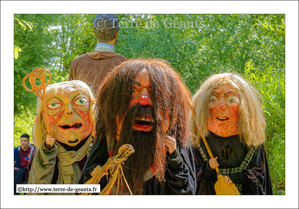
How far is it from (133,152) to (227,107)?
91 centimetres

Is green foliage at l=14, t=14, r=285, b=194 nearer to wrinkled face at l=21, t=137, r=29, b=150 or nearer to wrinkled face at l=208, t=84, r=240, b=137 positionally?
wrinkled face at l=21, t=137, r=29, b=150

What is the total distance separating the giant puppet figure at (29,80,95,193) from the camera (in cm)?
340

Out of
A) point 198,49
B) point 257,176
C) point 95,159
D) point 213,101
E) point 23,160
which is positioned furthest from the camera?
point 198,49

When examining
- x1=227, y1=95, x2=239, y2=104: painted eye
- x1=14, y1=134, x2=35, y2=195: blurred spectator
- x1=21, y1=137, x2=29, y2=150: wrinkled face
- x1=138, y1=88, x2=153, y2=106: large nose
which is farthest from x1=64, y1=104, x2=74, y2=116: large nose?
x1=227, y1=95, x2=239, y2=104: painted eye

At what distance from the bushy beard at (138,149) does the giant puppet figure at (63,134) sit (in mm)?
566

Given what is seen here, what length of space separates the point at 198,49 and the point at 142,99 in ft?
4.94

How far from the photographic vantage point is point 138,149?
303 centimetres

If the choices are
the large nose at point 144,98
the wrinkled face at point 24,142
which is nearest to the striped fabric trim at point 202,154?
the large nose at point 144,98

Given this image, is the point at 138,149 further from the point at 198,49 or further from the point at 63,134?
the point at 198,49

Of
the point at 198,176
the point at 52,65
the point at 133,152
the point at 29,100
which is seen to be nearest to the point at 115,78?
the point at 133,152

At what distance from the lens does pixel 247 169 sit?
3.39 metres

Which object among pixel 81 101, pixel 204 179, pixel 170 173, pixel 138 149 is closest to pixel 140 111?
pixel 138 149

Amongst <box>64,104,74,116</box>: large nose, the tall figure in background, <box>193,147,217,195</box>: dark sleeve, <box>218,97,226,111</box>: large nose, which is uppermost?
the tall figure in background

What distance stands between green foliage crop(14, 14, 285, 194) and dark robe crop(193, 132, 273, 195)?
26.8 inches
